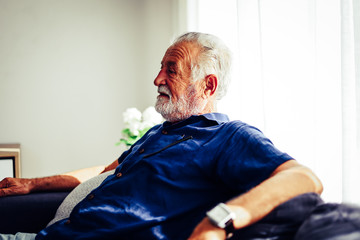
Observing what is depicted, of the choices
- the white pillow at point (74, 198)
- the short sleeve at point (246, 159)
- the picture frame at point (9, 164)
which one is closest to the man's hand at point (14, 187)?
the white pillow at point (74, 198)

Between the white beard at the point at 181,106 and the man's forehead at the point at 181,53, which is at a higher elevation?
the man's forehead at the point at 181,53

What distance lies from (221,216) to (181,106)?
0.66m

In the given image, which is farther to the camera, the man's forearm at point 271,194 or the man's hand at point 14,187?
the man's hand at point 14,187

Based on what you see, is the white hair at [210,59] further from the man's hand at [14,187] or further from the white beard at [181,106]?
the man's hand at [14,187]

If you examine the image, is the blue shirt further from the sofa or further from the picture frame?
the picture frame

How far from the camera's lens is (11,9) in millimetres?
3141

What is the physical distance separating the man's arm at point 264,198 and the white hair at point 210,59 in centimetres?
65

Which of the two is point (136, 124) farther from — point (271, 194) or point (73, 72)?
point (271, 194)

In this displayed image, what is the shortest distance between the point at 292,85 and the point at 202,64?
355mm

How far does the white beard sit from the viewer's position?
1.32 meters

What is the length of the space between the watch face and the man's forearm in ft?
0.05

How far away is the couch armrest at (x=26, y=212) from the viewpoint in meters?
1.35

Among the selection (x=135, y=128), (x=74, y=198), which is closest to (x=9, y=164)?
(x=135, y=128)

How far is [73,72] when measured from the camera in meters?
3.29
